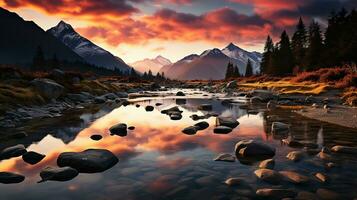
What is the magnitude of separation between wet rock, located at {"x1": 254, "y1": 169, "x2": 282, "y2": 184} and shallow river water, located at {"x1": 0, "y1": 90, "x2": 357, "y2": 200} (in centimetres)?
18

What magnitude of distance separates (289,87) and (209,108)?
59.7ft

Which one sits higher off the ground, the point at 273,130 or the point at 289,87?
the point at 289,87

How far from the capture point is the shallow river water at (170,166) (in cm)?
743

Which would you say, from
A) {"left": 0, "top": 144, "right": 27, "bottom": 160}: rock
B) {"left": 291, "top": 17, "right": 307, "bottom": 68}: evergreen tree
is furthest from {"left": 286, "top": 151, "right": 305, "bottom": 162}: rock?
{"left": 291, "top": 17, "right": 307, "bottom": 68}: evergreen tree

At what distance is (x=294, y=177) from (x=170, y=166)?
3706 millimetres

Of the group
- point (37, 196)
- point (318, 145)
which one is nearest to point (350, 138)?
point (318, 145)

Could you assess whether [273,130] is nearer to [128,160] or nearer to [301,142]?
[301,142]

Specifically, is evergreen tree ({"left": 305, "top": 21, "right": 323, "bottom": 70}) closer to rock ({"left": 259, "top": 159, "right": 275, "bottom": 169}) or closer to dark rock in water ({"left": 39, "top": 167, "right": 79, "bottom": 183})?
rock ({"left": 259, "top": 159, "right": 275, "bottom": 169})

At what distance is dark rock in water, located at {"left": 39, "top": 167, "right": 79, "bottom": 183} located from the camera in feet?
27.5

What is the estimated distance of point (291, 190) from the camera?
724 centimetres

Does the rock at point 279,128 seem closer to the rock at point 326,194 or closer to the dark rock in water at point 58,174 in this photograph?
the rock at point 326,194

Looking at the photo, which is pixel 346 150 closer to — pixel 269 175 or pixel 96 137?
pixel 269 175

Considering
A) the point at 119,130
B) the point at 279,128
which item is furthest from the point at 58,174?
the point at 279,128

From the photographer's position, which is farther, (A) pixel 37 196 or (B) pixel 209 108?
(B) pixel 209 108
